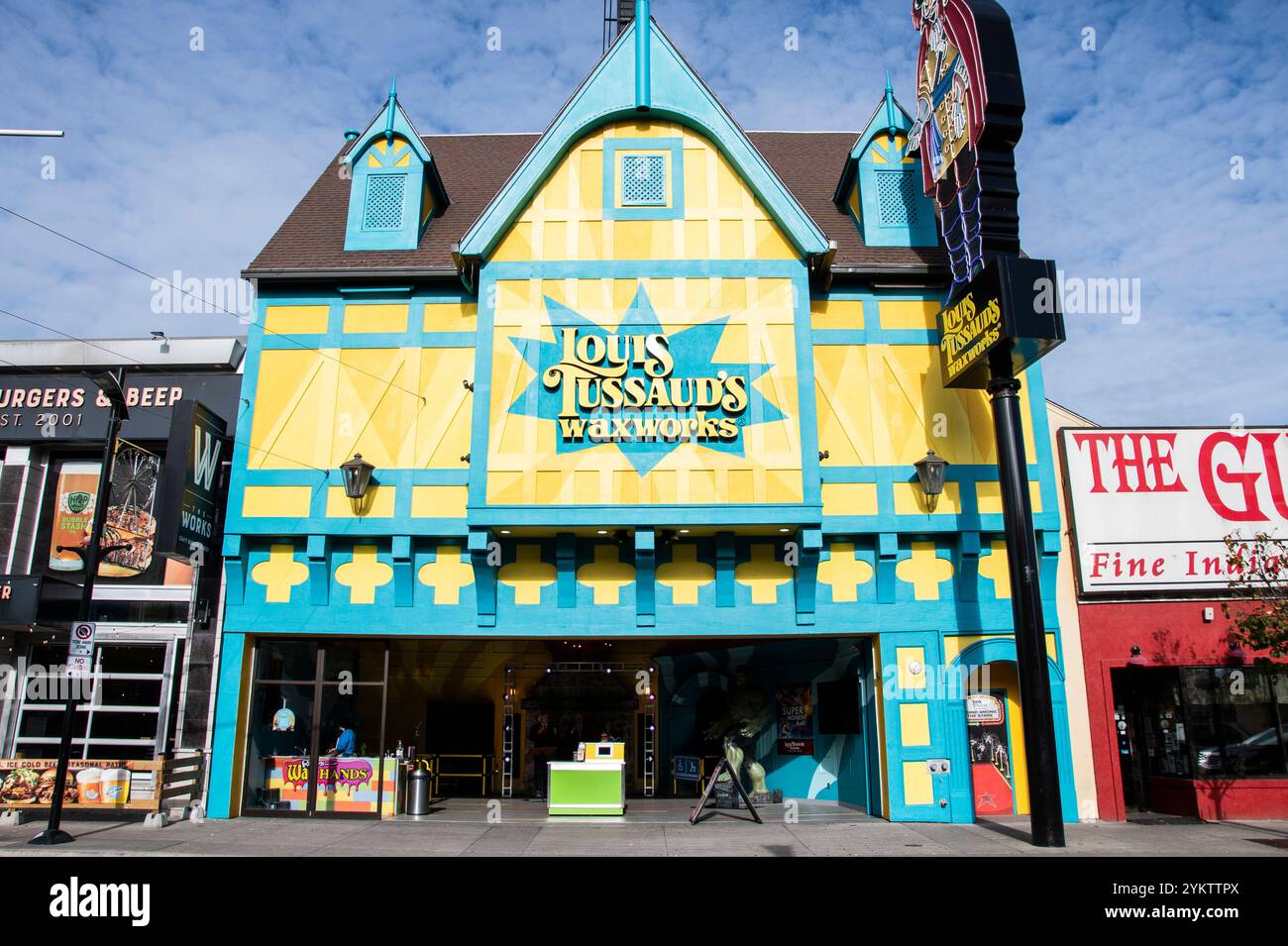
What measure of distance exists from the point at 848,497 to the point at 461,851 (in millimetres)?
9332

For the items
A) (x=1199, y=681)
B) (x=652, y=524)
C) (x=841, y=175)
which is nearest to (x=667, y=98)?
(x=841, y=175)

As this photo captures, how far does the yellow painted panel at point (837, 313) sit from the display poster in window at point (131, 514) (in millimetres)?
A: 13678

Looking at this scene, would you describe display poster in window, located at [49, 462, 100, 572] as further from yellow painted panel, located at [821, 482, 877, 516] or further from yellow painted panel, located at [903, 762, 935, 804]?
yellow painted panel, located at [903, 762, 935, 804]

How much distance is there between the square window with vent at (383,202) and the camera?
63.2ft

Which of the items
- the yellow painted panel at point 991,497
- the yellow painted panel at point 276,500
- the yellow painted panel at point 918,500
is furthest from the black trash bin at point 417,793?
the yellow painted panel at point 991,497

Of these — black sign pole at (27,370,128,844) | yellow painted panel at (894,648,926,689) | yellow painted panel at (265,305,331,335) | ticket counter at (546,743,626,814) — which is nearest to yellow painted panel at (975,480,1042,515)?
yellow painted panel at (894,648,926,689)

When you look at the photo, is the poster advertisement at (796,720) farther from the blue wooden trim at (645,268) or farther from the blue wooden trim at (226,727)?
the blue wooden trim at (226,727)

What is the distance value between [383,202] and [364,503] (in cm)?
688

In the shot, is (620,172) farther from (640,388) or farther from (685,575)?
(685,575)

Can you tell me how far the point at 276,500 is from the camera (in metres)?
17.4

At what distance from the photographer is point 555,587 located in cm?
1714

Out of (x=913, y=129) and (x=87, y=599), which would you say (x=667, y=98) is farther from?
(x=87, y=599)

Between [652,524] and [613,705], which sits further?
[613,705]

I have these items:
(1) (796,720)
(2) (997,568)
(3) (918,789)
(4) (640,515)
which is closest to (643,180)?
(4) (640,515)
